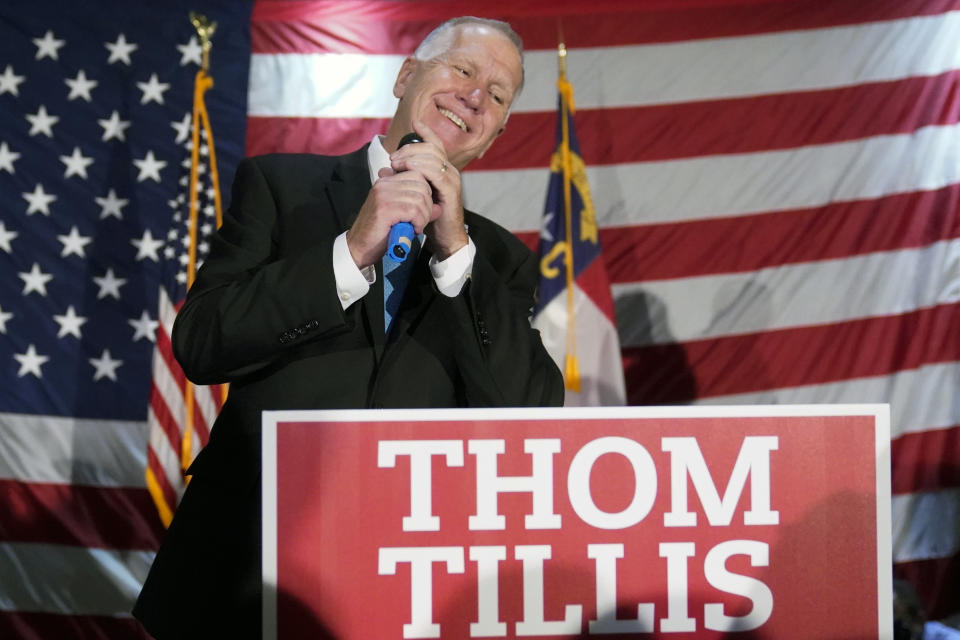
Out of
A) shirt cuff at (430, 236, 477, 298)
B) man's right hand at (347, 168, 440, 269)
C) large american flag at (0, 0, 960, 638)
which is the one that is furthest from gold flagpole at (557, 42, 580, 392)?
man's right hand at (347, 168, 440, 269)

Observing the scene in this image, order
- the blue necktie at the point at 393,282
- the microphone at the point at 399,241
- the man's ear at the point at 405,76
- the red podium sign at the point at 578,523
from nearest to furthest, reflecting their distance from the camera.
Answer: the red podium sign at the point at 578,523 → the microphone at the point at 399,241 → the blue necktie at the point at 393,282 → the man's ear at the point at 405,76

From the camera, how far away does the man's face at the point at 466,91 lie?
1.47 metres

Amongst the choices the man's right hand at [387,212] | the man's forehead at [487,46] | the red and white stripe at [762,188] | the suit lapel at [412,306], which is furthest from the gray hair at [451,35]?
the red and white stripe at [762,188]

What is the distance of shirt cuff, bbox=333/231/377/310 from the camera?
111 centimetres

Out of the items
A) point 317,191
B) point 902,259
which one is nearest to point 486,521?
point 317,191

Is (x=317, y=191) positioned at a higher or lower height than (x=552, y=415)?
higher

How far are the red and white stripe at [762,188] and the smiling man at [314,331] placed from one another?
283cm

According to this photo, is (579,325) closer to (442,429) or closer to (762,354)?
(762,354)

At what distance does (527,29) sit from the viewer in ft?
13.8

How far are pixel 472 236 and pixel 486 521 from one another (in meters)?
0.63

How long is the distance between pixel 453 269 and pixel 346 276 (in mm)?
133

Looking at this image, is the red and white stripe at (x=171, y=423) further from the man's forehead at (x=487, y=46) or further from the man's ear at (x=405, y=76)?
the man's forehead at (x=487, y=46)

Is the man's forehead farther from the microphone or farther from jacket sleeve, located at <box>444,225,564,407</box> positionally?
the microphone

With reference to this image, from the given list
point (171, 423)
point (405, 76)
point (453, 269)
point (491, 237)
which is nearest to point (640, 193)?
point (171, 423)
